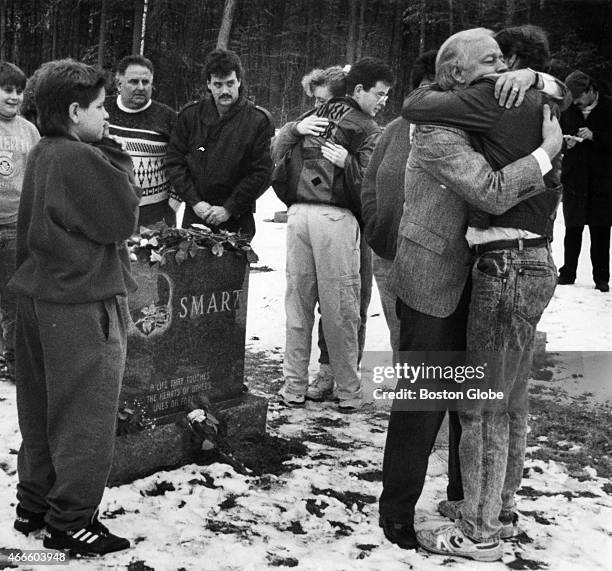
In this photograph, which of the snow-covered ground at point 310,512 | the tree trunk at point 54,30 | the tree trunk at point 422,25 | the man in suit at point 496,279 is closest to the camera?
the man in suit at point 496,279

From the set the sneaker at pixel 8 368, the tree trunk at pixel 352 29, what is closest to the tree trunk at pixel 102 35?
the tree trunk at pixel 352 29

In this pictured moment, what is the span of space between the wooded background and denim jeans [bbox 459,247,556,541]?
711 centimetres

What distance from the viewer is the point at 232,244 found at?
4.24 meters

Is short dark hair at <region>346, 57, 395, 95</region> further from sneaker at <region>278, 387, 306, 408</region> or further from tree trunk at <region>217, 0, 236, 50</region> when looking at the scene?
tree trunk at <region>217, 0, 236, 50</region>

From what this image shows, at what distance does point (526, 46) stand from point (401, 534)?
1983mm

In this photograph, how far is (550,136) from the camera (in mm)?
2949

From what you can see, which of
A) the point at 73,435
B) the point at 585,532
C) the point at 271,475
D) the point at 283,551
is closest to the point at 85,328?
A: the point at 73,435

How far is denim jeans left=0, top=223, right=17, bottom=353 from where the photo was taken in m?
5.13

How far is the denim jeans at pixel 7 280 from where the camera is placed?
513 centimetres

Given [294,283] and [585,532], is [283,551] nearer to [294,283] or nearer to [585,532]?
[585,532]

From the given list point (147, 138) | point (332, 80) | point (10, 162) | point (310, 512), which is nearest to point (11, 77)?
point (10, 162)

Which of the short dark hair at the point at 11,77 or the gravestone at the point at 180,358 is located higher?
the short dark hair at the point at 11,77

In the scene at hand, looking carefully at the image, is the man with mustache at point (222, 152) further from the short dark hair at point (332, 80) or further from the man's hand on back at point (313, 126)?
the short dark hair at point (332, 80)

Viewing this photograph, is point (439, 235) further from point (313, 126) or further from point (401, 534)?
point (313, 126)
